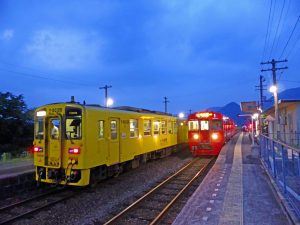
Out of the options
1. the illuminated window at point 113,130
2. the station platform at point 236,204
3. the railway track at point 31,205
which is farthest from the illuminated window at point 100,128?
the station platform at point 236,204

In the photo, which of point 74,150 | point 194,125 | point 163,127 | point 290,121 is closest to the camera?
point 74,150

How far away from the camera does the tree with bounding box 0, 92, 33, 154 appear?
93.9ft

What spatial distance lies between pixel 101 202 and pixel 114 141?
3.49 meters

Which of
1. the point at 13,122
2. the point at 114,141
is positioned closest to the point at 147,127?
the point at 114,141

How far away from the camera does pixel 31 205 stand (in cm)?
999

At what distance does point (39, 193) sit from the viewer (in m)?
11.7

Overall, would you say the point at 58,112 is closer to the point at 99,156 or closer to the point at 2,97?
the point at 99,156

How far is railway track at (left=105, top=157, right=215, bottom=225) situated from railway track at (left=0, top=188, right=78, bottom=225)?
225 cm

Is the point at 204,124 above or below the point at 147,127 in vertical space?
above

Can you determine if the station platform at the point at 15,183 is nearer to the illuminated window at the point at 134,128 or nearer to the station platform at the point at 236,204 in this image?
the illuminated window at the point at 134,128

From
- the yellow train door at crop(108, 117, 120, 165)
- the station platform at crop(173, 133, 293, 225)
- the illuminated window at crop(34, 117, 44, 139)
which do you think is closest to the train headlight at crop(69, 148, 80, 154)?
the illuminated window at crop(34, 117, 44, 139)

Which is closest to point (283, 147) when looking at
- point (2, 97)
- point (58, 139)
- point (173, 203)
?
point (173, 203)

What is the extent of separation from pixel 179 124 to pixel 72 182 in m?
17.2

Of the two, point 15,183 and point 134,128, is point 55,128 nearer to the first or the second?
point 15,183
